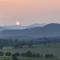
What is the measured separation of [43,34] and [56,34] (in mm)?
211

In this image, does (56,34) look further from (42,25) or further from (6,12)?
(6,12)

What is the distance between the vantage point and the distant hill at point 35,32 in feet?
24.6

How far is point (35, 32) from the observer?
7516 millimetres

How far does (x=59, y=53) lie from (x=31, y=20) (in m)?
0.71

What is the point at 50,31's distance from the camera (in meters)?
7.55

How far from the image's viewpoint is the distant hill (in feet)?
24.6

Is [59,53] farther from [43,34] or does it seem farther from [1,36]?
[1,36]

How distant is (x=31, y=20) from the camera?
763cm

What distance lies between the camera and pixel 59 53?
7523 mm

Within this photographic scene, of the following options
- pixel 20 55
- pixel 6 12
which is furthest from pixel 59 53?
pixel 6 12

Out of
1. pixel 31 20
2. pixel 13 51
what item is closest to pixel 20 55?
pixel 13 51

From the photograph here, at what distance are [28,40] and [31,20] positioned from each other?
364 millimetres

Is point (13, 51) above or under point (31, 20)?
under

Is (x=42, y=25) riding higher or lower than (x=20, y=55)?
higher
